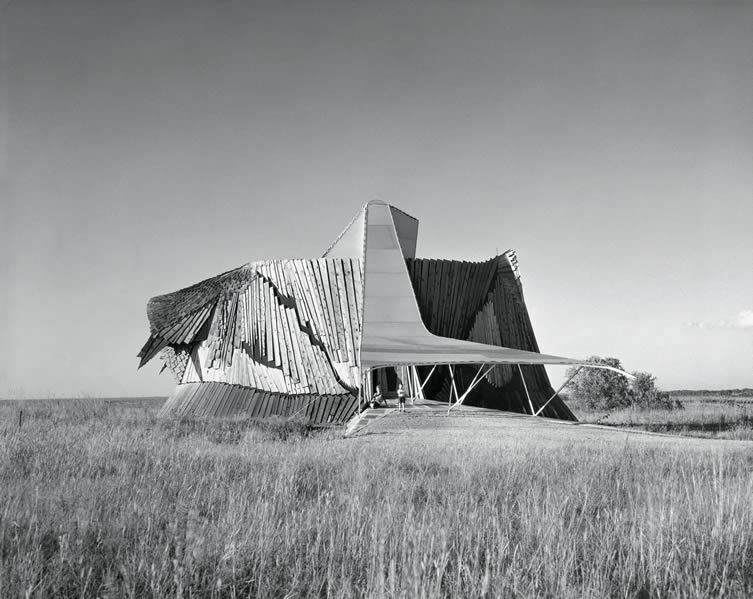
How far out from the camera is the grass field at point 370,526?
313 cm

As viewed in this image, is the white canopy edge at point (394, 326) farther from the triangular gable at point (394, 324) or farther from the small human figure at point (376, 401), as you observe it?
the small human figure at point (376, 401)

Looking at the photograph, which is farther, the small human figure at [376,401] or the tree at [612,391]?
the tree at [612,391]

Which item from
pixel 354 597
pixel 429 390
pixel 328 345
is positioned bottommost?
pixel 354 597

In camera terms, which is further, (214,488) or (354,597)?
(214,488)

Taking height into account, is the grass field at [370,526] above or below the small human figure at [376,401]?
below

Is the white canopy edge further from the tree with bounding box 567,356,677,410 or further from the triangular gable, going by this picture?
the tree with bounding box 567,356,677,410

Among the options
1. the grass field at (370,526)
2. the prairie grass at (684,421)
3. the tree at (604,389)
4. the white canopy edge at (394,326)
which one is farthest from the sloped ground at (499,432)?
the tree at (604,389)

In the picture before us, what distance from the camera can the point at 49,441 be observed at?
951 centimetres

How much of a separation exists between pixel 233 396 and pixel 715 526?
51.1 feet

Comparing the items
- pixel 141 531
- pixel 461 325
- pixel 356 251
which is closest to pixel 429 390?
pixel 461 325

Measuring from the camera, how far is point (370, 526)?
4.12 meters

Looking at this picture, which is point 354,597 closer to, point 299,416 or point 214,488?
point 214,488

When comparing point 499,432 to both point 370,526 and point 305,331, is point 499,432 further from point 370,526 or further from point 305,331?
point 305,331

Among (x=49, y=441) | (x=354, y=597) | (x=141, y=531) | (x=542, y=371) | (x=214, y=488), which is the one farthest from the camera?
(x=542, y=371)
